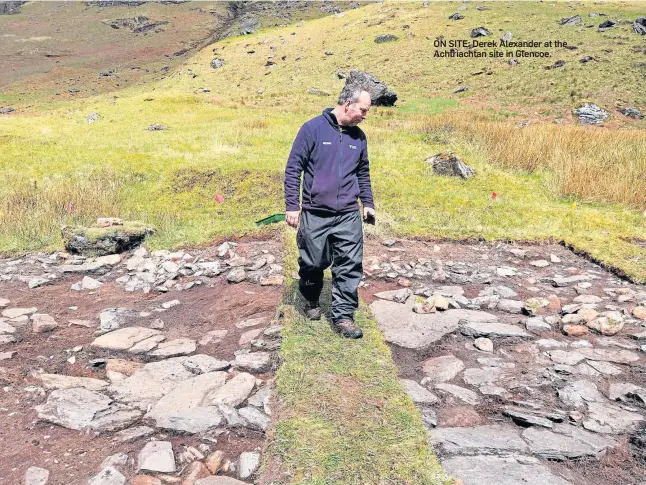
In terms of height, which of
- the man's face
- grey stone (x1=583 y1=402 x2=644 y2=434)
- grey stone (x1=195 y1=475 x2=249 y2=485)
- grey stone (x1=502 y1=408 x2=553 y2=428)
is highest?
the man's face

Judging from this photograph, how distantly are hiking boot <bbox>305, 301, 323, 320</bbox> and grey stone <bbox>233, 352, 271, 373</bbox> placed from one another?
669 millimetres

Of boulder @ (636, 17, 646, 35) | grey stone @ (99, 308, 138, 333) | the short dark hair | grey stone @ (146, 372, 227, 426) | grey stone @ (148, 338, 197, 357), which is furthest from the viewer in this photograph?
boulder @ (636, 17, 646, 35)

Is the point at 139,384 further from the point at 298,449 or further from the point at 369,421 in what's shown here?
the point at 369,421

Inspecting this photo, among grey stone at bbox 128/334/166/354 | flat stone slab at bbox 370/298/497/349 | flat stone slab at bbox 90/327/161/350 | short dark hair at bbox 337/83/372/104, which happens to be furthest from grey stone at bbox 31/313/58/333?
short dark hair at bbox 337/83/372/104

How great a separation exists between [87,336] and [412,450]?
12.9 ft

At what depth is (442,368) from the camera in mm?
4590

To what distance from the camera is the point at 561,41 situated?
40594 mm

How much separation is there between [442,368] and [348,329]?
0.97 meters

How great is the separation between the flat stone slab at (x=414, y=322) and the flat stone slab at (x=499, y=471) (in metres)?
1.79

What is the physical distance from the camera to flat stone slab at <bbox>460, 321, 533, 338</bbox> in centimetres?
518

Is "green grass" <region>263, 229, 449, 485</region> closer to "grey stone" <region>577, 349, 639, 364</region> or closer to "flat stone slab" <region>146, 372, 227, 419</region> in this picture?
"flat stone slab" <region>146, 372, 227, 419</region>

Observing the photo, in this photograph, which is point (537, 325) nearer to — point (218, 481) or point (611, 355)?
point (611, 355)

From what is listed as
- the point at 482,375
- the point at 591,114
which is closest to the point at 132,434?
the point at 482,375

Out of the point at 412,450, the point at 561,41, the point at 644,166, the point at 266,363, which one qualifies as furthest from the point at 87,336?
the point at 561,41
